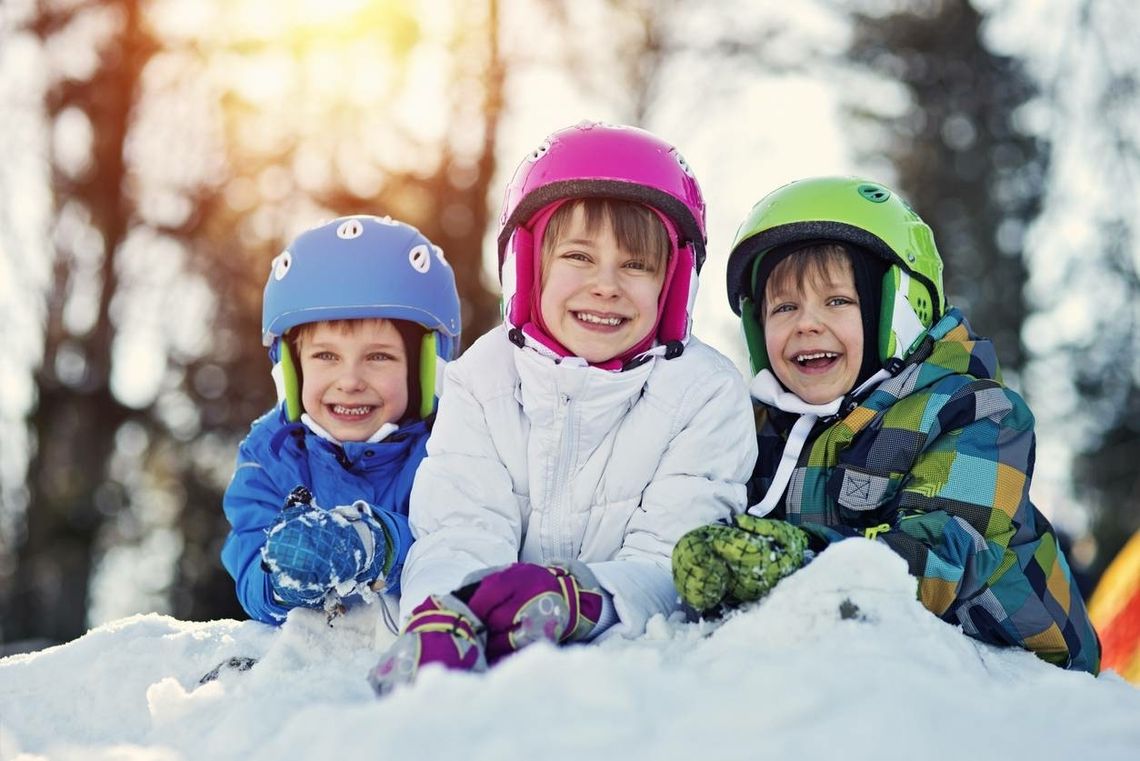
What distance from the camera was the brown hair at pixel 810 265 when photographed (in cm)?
427

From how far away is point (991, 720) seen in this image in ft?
7.70

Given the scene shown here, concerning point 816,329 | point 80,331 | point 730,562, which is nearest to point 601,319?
point 816,329

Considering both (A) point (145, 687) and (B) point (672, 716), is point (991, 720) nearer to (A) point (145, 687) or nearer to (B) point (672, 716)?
(B) point (672, 716)

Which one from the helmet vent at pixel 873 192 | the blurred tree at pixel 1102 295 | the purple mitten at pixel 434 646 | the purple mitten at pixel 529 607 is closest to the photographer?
the purple mitten at pixel 434 646

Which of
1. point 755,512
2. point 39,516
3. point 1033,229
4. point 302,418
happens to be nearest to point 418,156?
point 39,516

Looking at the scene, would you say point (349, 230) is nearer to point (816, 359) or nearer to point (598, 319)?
point (598, 319)

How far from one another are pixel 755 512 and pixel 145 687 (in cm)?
191

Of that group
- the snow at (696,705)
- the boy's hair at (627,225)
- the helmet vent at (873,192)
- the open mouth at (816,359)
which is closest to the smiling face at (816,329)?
the open mouth at (816,359)

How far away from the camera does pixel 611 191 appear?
387cm

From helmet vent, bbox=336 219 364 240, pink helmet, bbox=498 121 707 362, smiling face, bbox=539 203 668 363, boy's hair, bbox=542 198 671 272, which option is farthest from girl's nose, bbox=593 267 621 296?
helmet vent, bbox=336 219 364 240

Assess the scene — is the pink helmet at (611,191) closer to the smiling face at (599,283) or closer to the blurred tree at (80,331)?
the smiling face at (599,283)

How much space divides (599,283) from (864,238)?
1.04 m

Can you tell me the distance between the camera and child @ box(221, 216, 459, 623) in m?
4.38

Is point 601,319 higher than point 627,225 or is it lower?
lower
